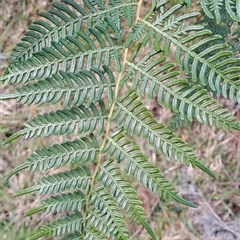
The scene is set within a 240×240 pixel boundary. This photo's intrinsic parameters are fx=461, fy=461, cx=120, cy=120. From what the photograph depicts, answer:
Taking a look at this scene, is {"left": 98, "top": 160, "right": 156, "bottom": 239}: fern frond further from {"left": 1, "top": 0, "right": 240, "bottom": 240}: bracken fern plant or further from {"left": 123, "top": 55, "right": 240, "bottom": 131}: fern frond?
{"left": 123, "top": 55, "right": 240, "bottom": 131}: fern frond

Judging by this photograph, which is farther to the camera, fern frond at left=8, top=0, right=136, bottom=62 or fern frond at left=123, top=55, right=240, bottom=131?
fern frond at left=8, top=0, right=136, bottom=62

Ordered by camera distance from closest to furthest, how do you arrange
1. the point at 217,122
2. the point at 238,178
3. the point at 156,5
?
the point at 217,122
the point at 156,5
the point at 238,178

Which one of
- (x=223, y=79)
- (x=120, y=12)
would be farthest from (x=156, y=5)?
(x=223, y=79)

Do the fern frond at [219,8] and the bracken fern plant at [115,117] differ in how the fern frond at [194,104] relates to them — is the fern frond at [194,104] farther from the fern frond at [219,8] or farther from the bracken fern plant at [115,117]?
the fern frond at [219,8]

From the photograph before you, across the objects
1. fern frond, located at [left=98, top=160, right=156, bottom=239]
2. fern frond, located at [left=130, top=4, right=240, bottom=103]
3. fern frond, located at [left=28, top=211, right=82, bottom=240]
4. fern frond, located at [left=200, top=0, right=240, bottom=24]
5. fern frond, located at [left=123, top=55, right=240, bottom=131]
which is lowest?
fern frond, located at [left=28, top=211, right=82, bottom=240]

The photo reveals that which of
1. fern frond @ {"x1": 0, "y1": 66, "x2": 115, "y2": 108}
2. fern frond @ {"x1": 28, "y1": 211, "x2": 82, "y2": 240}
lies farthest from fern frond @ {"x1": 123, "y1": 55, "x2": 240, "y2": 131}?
fern frond @ {"x1": 28, "y1": 211, "x2": 82, "y2": 240}

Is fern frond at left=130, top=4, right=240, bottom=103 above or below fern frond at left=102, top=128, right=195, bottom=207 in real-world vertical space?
above

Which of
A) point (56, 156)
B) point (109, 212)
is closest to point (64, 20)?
point (56, 156)

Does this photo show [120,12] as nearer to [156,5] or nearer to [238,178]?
[156,5]
